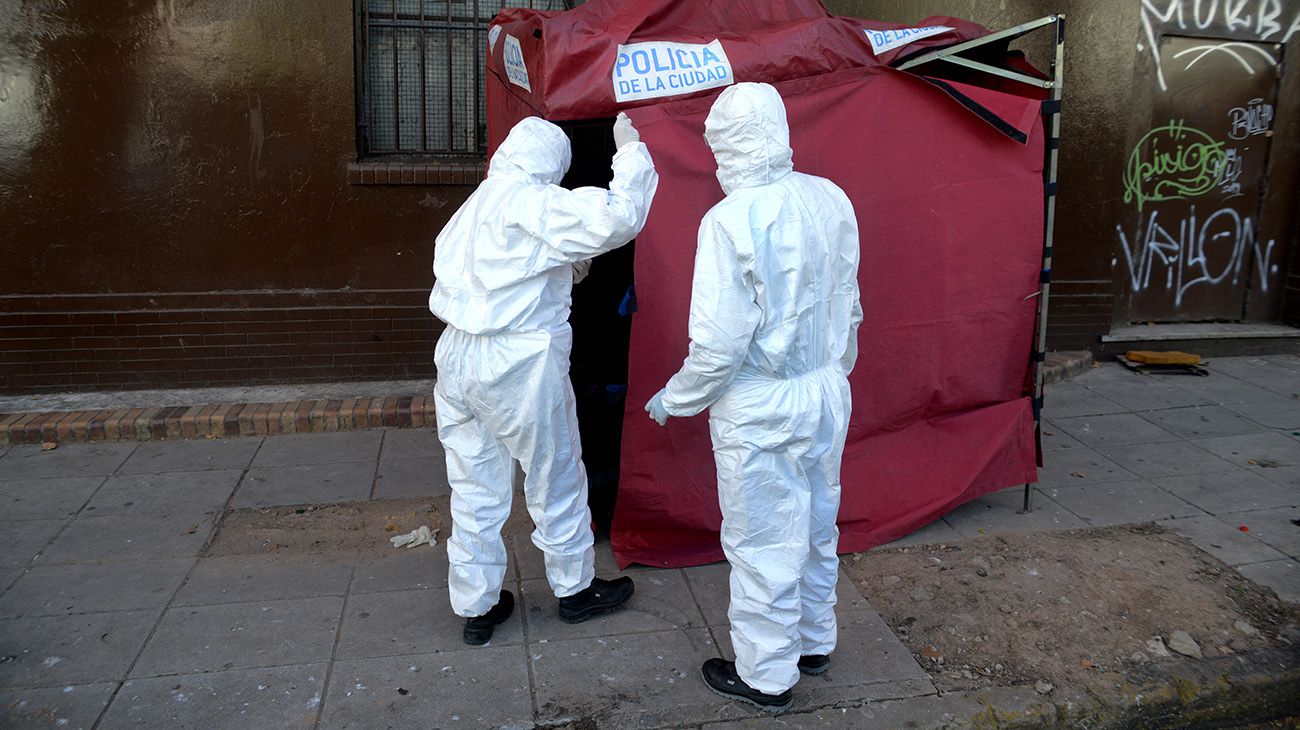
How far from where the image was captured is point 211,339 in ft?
20.9

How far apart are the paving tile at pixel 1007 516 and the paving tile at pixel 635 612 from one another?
152 centimetres

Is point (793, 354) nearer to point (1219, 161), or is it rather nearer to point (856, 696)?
point (856, 696)

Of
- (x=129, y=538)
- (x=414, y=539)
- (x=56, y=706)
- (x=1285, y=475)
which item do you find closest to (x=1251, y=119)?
(x=1285, y=475)

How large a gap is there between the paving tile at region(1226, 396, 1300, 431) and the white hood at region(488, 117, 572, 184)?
509cm

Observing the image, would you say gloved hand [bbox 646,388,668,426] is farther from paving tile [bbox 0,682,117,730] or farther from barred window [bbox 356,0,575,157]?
barred window [bbox 356,0,575,157]

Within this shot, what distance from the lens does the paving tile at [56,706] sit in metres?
3.22

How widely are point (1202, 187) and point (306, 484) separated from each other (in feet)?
22.7

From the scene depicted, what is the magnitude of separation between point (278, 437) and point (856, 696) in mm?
4062

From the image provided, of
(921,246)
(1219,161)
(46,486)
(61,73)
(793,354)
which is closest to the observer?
(793,354)

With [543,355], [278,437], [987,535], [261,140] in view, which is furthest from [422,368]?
[987,535]

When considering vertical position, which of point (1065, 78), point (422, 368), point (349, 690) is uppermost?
point (1065, 78)

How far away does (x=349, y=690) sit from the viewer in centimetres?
340

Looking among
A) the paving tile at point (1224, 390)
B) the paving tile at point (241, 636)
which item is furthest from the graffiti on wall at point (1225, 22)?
the paving tile at point (241, 636)

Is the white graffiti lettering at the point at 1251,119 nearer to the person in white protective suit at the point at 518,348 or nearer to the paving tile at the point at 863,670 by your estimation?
the paving tile at the point at 863,670
